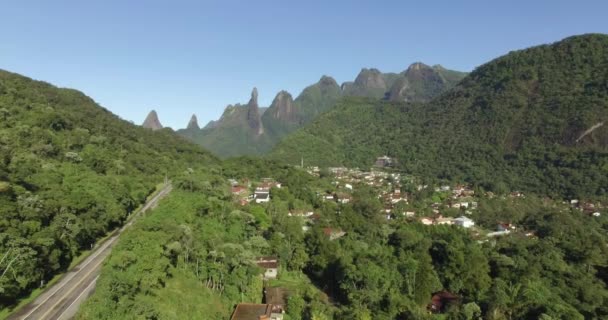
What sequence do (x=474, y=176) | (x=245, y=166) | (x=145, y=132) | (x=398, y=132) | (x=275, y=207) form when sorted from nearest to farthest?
(x=275, y=207), (x=245, y=166), (x=145, y=132), (x=474, y=176), (x=398, y=132)

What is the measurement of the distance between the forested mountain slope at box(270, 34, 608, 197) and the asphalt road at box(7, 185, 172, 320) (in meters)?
76.6

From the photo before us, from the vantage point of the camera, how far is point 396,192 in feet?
255

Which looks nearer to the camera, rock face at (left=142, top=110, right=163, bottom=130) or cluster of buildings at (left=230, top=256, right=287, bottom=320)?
cluster of buildings at (left=230, top=256, right=287, bottom=320)

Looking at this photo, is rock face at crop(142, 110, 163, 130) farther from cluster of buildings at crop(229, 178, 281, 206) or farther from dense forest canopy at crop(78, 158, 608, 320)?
dense forest canopy at crop(78, 158, 608, 320)

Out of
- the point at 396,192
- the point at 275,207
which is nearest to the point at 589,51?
the point at 396,192

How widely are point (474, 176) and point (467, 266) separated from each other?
67.3 m

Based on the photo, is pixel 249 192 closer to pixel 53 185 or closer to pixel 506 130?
pixel 53 185

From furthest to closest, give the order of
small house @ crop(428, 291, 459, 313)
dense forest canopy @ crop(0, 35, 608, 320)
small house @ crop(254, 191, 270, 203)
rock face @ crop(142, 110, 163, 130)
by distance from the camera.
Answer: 1. rock face @ crop(142, 110, 163, 130)
2. small house @ crop(254, 191, 270, 203)
3. small house @ crop(428, 291, 459, 313)
4. dense forest canopy @ crop(0, 35, 608, 320)

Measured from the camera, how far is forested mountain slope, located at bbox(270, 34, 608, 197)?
8825 cm

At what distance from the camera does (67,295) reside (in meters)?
21.3

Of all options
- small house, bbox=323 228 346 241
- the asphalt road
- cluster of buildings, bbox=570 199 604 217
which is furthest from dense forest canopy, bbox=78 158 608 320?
cluster of buildings, bbox=570 199 604 217

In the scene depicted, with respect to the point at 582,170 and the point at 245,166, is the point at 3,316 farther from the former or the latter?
the point at 582,170

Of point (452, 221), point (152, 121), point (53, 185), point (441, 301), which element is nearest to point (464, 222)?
point (452, 221)

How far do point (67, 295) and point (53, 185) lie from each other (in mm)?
11884
